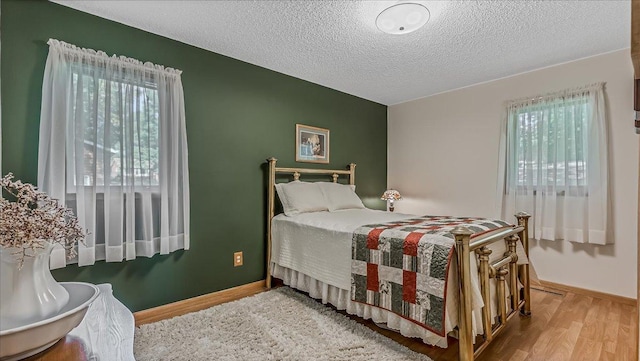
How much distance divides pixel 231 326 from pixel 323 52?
95.6 inches

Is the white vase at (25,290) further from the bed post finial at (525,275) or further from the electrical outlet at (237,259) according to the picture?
the bed post finial at (525,275)

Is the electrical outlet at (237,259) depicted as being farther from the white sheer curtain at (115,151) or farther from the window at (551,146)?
the window at (551,146)

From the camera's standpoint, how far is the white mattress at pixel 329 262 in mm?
1718

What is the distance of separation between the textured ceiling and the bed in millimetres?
1489

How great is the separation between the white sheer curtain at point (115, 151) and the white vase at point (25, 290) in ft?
4.05

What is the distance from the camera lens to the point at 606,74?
2770 millimetres

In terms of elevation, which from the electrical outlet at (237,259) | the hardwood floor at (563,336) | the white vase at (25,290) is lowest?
the hardwood floor at (563,336)

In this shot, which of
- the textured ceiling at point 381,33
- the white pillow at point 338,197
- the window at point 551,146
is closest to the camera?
the textured ceiling at point 381,33

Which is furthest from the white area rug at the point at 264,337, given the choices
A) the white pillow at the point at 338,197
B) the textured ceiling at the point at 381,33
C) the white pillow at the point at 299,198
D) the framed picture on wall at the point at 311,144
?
the textured ceiling at the point at 381,33

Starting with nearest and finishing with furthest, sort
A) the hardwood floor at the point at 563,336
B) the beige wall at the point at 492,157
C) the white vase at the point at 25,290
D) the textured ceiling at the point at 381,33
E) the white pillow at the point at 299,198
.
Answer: the white vase at the point at 25,290 < the hardwood floor at the point at 563,336 < the textured ceiling at the point at 381,33 < the beige wall at the point at 492,157 < the white pillow at the point at 299,198

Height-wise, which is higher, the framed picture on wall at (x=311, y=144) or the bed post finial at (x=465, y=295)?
the framed picture on wall at (x=311, y=144)

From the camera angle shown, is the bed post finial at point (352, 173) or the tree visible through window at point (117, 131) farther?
the bed post finial at point (352, 173)

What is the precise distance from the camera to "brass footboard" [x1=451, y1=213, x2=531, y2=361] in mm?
1578

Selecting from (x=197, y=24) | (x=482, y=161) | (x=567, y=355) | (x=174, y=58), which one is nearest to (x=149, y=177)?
(x=174, y=58)
